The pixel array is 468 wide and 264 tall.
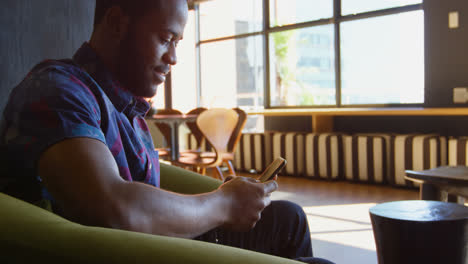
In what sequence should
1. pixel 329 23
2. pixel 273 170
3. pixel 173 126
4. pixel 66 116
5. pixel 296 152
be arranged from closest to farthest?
1. pixel 66 116
2. pixel 273 170
3. pixel 173 126
4. pixel 296 152
5. pixel 329 23

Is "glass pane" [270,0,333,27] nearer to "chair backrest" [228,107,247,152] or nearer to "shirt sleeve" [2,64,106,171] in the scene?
"chair backrest" [228,107,247,152]

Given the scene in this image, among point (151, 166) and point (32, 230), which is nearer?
point (32, 230)

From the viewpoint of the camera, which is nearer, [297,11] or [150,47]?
[150,47]

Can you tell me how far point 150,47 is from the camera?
102cm

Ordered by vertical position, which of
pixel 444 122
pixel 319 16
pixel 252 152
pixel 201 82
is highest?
pixel 319 16

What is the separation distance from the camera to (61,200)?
0.75m

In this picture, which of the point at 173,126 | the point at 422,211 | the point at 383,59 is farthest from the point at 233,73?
the point at 422,211

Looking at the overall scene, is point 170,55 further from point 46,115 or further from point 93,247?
point 93,247

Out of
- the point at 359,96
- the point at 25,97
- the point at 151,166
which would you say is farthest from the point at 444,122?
the point at 25,97

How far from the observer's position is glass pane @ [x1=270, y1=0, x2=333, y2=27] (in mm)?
5797

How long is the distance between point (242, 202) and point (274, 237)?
0.34 m

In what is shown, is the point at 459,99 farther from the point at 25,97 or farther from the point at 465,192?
the point at 25,97

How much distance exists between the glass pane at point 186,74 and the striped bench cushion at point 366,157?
10.4 ft

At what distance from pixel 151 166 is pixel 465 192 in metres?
1.57
